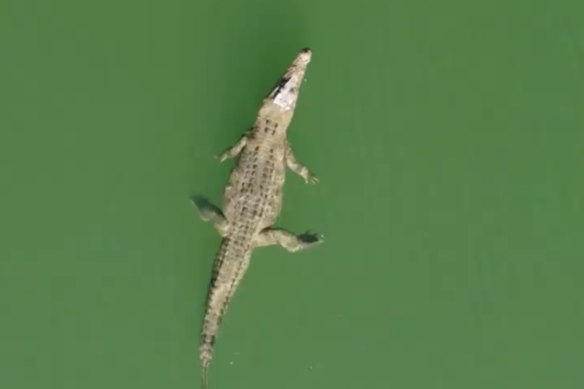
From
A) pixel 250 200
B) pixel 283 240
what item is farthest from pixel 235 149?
pixel 283 240

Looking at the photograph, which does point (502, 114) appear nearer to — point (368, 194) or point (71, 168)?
point (368, 194)

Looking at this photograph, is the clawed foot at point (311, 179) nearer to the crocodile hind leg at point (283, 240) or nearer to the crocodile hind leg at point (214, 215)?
the crocodile hind leg at point (283, 240)

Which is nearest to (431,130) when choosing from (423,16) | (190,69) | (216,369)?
(423,16)

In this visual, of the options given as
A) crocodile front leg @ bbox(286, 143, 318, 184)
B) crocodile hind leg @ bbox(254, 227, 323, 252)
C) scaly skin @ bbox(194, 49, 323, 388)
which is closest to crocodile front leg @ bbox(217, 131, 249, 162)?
scaly skin @ bbox(194, 49, 323, 388)

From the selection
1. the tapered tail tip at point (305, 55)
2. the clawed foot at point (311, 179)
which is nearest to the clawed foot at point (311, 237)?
the clawed foot at point (311, 179)

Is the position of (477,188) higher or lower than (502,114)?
lower

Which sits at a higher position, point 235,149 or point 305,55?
point 305,55

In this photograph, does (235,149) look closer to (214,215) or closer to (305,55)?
(214,215)
